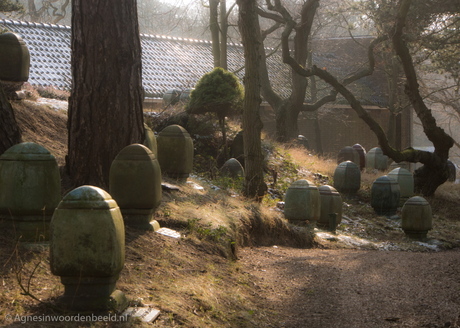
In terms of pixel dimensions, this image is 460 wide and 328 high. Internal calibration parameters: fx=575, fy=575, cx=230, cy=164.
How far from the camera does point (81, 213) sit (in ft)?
13.8

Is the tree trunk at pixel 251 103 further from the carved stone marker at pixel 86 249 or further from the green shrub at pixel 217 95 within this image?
the carved stone marker at pixel 86 249

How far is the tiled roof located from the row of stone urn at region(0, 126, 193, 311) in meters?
15.1

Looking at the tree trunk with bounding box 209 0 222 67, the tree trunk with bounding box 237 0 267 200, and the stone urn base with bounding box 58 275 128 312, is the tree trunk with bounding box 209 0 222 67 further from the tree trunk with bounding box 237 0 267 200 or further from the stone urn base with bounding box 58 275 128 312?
the stone urn base with bounding box 58 275 128 312

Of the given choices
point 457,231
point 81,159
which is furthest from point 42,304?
point 457,231

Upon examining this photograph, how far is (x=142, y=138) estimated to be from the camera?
26.6 ft

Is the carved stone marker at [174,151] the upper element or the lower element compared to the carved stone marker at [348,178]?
upper

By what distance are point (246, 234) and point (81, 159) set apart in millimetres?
2823

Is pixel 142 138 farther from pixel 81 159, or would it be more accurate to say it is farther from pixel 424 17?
pixel 424 17

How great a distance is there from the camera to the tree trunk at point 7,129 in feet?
21.7

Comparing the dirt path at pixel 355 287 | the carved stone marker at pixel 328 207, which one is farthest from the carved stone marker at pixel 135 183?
the carved stone marker at pixel 328 207

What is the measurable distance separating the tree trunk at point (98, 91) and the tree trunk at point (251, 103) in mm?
3914

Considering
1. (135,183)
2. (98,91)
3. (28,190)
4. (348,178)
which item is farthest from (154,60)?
(28,190)

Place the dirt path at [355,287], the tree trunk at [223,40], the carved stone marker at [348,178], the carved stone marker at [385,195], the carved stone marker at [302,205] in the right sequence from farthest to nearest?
the tree trunk at [223,40]
the carved stone marker at [348,178]
the carved stone marker at [385,195]
the carved stone marker at [302,205]
the dirt path at [355,287]

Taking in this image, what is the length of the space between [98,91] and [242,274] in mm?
3068
